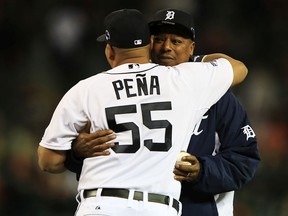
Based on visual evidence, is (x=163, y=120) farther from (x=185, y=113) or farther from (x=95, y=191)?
(x=95, y=191)

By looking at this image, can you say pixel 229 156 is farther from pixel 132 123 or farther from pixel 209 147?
pixel 132 123

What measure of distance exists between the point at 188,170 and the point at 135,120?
0.97 feet

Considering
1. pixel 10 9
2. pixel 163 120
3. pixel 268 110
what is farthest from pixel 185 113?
pixel 10 9

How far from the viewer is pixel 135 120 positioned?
9.32 feet

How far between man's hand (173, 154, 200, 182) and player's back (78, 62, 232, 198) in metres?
0.03

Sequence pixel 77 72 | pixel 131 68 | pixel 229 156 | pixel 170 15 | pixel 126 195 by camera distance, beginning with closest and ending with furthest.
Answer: pixel 126 195
pixel 131 68
pixel 229 156
pixel 170 15
pixel 77 72

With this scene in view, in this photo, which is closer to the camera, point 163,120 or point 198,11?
point 163,120

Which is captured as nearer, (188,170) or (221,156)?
(188,170)

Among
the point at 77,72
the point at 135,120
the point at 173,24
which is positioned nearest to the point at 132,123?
the point at 135,120

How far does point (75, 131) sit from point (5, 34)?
483 centimetres

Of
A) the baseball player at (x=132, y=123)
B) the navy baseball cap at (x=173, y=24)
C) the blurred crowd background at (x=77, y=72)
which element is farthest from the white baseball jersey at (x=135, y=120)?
the blurred crowd background at (x=77, y=72)

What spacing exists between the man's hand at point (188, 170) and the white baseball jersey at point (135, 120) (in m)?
0.03

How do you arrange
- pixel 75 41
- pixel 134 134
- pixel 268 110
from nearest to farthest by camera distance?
pixel 134 134
pixel 268 110
pixel 75 41

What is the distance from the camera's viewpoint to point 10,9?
7719 millimetres
